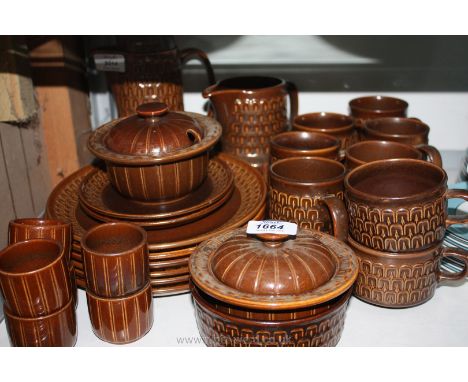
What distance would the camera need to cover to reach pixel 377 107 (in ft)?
4.75

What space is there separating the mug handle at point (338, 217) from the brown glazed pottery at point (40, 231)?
0.42m

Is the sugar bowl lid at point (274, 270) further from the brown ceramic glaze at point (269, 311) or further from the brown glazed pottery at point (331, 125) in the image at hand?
the brown glazed pottery at point (331, 125)

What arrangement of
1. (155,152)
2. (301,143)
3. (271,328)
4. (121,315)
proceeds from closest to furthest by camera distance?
(271,328) → (121,315) → (155,152) → (301,143)

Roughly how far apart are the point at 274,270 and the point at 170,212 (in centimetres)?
28

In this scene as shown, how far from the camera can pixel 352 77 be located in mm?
1549

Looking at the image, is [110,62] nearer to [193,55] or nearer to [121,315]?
[193,55]

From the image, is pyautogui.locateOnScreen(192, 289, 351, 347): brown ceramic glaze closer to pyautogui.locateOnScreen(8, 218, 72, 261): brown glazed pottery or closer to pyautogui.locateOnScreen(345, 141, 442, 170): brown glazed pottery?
pyautogui.locateOnScreen(8, 218, 72, 261): brown glazed pottery

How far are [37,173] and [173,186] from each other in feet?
1.46

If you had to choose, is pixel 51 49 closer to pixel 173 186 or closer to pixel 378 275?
pixel 173 186

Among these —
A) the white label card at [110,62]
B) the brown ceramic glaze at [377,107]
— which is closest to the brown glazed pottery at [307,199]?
the brown ceramic glaze at [377,107]

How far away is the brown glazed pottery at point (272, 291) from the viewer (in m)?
0.77

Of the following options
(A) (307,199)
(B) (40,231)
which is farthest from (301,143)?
(B) (40,231)
